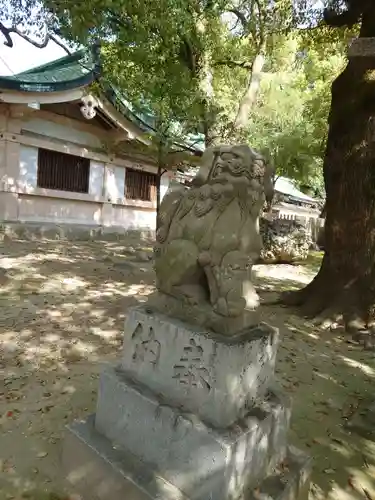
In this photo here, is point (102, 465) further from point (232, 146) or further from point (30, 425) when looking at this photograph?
point (232, 146)

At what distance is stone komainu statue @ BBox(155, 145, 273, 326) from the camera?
2191mm

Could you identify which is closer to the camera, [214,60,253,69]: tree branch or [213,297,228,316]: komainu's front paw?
[213,297,228,316]: komainu's front paw

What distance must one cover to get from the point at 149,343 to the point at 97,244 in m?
8.71

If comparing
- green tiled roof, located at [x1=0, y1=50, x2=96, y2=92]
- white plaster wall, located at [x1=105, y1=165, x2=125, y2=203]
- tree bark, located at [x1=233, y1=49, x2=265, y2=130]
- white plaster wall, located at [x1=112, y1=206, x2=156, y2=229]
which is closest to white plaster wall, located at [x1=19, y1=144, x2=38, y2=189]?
green tiled roof, located at [x1=0, y1=50, x2=96, y2=92]

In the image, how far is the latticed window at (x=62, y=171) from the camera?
10.5 m

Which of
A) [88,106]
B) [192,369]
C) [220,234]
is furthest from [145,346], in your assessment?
[88,106]

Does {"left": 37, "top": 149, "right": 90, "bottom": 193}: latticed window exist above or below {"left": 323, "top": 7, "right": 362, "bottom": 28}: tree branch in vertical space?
below

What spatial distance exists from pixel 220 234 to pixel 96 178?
34.3 feet

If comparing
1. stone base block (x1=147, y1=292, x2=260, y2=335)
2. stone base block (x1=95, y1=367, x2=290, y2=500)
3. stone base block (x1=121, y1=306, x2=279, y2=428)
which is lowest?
stone base block (x1=95, y1=367, x2=290, y2=500)

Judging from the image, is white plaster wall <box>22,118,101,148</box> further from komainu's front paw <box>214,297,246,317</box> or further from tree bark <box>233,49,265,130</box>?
komainu's front paw <box>214,297,246,317</box>

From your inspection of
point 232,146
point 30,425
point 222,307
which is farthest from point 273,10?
point 30,425

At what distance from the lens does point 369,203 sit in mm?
5332

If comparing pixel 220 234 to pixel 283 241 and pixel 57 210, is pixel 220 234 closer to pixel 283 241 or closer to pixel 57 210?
pixel 283 241

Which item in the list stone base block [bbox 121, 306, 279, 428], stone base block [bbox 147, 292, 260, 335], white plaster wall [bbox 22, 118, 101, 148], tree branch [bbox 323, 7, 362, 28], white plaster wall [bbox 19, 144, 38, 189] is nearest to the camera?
stone base block [bbox 121, 306, 279, 428]
